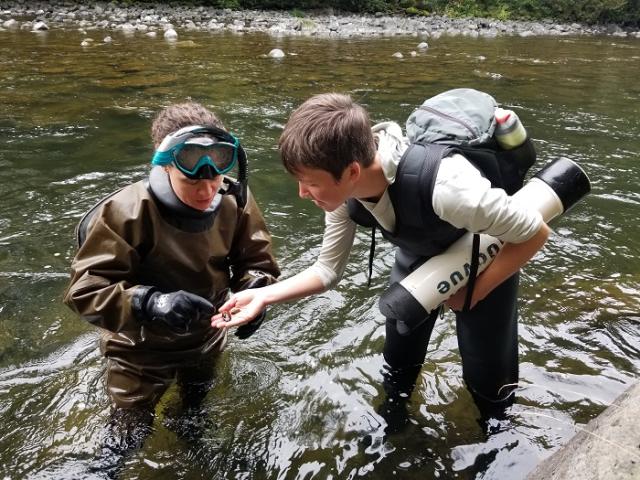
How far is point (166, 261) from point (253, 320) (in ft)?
1.65

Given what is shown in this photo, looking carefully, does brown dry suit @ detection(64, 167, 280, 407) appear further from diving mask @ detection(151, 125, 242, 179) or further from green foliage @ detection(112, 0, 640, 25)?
green foliage @ detection(112, 0, 640, 25)

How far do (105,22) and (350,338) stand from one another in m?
22.0

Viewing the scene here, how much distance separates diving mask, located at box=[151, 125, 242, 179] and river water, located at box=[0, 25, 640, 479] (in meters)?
1.55

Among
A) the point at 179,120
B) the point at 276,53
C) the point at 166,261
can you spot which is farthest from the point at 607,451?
the point at 276,53

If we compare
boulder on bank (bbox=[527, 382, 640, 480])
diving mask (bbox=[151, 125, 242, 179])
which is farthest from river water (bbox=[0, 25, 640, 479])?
diving mask (bbox=[151, 125, 242, 179])

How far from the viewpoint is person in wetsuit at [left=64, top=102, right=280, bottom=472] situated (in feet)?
7.88

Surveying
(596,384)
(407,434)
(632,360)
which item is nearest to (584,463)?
(407,434)

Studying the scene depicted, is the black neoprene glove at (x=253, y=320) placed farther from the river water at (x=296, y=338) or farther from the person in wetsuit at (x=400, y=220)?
the river water at (x=296, y=338)

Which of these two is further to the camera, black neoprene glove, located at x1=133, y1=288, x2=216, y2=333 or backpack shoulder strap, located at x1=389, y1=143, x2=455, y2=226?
black neoprene glove, located at x1=133, y1=288, x2=216, y2=333

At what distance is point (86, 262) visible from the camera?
2.41m

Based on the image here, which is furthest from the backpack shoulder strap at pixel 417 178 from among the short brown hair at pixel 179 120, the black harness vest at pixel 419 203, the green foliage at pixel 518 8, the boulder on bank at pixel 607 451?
the green foliage at pixel 518 8

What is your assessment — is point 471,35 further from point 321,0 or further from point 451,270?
point 451,270

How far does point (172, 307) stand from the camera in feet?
7.69

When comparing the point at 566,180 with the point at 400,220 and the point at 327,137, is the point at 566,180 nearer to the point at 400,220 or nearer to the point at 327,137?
the point at 400,220
